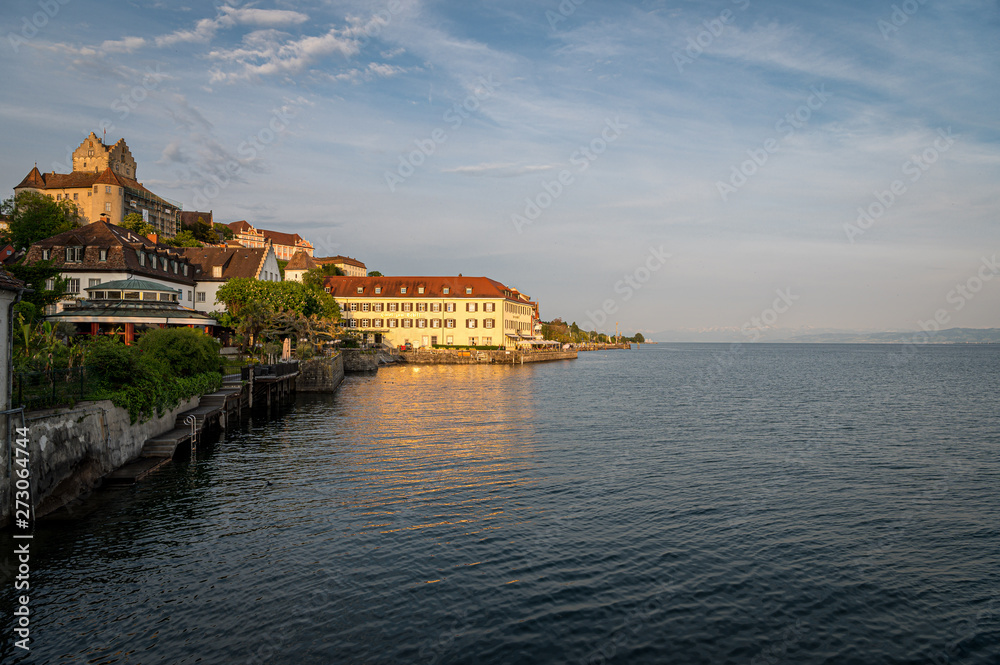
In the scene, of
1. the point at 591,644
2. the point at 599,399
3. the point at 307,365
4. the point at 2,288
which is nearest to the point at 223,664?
the point at 591,644

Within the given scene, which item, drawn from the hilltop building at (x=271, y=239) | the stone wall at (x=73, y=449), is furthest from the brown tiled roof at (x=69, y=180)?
the stone wall at (x=73, y=449)

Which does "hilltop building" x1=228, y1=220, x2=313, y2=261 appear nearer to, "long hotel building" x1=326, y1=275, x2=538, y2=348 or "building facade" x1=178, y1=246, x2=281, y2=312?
"long hotel building" x1=326, y1=275, x2=538, y2=348

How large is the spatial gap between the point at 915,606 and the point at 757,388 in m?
56.1

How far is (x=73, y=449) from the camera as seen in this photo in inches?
730

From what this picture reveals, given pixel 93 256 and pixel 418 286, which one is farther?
pixel 418 286

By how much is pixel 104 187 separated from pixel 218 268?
64.8 metres

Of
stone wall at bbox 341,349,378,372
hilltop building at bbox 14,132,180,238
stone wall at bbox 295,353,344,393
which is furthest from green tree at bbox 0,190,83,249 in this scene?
hilltop building at bbox 14,132,180,238

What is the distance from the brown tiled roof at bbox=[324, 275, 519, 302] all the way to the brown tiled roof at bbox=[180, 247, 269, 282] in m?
35.6

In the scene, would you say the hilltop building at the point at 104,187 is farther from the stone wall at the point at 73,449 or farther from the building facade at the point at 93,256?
the stone wall at the point at 73,449

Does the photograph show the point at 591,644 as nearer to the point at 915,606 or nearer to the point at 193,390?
the point at 915,606

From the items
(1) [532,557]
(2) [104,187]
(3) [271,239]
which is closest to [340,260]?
(3) [271,239]

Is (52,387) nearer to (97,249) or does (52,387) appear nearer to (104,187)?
(97,249)

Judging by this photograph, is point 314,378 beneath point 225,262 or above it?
beneath

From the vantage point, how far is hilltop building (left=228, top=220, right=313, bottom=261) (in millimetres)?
175500
